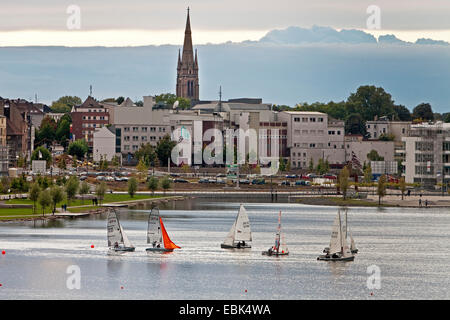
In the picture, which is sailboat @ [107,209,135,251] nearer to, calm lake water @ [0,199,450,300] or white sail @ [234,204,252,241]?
calm lake water @ [0,199,450,300]

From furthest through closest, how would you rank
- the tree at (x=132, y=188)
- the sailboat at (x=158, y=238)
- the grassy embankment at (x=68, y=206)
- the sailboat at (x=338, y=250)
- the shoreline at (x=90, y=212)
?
1. the tree at (x=132, y=188)
2. the grassy embankment at (x=68, y=206)
3. the shoreline at (x=90, y=212)
4. the sailboat at (x=158, y=238)
5. the sailboat at (x=338, y=250)

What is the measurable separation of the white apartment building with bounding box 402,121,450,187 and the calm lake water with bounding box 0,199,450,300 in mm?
63350

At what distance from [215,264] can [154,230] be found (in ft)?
33.0

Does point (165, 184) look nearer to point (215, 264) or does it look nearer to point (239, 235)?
point (239, 235)

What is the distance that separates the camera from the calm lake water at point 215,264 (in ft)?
238

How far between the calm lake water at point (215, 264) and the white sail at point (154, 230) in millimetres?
1892

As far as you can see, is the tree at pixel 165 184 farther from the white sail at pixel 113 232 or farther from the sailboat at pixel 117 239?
the white sail at pixel 113 232

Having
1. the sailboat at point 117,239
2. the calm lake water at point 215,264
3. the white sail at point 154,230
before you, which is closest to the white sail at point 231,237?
the calm lake water at point 215,264

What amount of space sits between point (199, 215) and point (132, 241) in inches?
1512

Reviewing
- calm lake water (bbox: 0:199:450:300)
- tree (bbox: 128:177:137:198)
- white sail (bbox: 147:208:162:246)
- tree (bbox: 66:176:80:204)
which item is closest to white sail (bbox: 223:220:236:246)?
calm lake water (bbox: 0:199:450:300)

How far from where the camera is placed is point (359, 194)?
179250mm

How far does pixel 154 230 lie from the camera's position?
306 feet

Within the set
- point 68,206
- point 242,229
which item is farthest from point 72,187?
point 242,229

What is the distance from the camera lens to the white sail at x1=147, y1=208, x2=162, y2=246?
90562 millimetres
